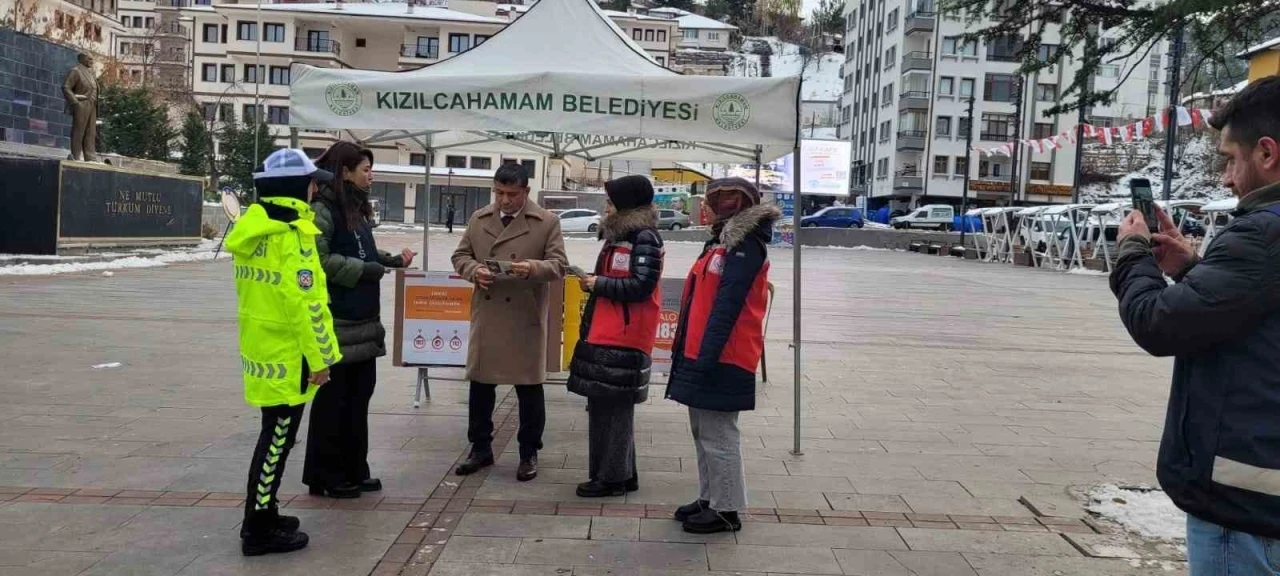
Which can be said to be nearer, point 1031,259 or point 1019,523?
point 1019,523

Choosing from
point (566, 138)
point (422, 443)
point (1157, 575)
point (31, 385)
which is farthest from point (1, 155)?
point (1157, 575)

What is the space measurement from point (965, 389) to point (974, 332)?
4.97m

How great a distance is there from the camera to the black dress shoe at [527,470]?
538cm

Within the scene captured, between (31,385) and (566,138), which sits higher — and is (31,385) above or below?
below

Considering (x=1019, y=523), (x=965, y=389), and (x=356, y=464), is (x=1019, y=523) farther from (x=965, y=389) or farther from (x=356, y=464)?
(x=965, y=389)

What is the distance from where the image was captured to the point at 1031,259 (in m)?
35.6

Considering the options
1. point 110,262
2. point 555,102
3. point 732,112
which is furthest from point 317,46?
point 732,112

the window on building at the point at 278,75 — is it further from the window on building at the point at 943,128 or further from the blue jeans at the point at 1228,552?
the blue jeans at the point at 1228,552

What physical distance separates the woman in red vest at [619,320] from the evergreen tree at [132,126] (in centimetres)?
4280

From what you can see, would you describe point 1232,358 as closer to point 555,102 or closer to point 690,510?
point 690,510

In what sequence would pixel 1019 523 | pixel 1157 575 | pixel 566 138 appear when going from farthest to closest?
pixel 566 138 → pixel 1019 523 → pixel 1157 575

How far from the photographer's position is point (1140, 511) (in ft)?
16.7

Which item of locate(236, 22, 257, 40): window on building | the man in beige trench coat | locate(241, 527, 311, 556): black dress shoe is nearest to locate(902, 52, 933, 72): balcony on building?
locate(236, 22, 257, 40): window on building

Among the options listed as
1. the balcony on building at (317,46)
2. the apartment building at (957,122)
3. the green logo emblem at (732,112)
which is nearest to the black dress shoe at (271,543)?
the green logo emblem at (732,112)
